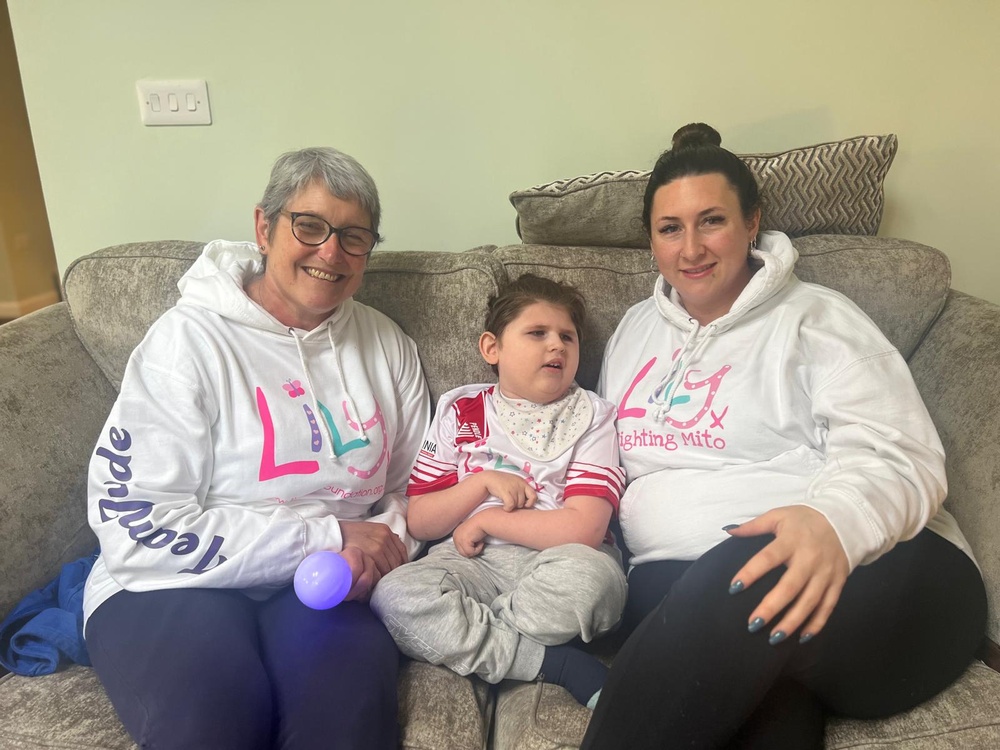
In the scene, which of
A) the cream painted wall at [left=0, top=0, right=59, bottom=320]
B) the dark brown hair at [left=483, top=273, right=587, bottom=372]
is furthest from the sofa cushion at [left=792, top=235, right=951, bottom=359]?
the cream painted wall at [left=0, top=0, right=59, bottom=320]

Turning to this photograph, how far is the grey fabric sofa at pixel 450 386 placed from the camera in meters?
0.92

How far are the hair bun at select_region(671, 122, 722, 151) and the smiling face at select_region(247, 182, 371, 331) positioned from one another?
0.61 meters

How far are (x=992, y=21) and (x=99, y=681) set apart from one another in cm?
227

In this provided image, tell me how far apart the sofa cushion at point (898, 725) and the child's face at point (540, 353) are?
0.52 metres

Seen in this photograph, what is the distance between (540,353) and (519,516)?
29 cm

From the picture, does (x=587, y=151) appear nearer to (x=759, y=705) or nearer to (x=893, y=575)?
(x=893, y=575)

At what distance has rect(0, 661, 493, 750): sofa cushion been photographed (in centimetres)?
90

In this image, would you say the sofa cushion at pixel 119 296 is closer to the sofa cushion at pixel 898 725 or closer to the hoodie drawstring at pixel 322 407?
the hoodie drawstring at pixel 322 407

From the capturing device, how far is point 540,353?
48.2 inches

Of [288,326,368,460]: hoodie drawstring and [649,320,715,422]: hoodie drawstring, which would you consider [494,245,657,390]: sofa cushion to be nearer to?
[649,320,715,422]: hoodie drawstring

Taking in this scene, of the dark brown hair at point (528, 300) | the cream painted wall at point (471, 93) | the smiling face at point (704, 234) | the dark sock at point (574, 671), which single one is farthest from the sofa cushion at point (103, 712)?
the cream painted wall at point (471, 93)

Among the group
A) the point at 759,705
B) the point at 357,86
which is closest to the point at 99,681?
the point at 759,705

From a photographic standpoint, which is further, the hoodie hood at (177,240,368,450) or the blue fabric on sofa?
the hoodie hood at (177,240,368,450)

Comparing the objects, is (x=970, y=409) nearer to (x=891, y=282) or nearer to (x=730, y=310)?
(x=891, y=282)
